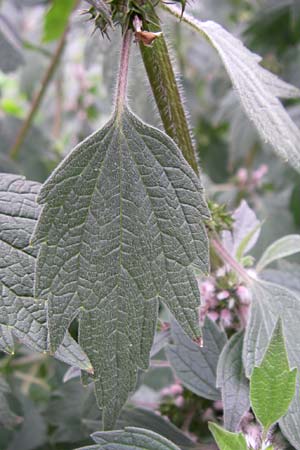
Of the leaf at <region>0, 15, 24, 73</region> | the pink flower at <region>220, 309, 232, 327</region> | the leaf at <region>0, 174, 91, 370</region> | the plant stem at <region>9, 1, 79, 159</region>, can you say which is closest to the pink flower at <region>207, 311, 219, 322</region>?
the pink flower at <region>220, 309, 232, 327</region>

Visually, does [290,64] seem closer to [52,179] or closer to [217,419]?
[217,419]

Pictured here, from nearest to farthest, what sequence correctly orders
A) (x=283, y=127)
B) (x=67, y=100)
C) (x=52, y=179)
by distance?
(x=52, y=179)
(x=283, y=127)
(x=67, y=100)

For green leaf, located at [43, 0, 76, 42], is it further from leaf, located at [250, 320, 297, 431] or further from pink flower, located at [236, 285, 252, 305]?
leaf, located at [250, 320, 297, 431]

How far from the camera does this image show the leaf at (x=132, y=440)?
69 cm

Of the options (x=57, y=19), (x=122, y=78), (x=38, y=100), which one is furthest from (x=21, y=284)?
(x=57, y=19)

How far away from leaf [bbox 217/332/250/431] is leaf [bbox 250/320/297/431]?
10 centimetres

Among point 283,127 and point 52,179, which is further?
point 283,127

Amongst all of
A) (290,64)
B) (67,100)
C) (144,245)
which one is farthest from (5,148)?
(144,245)

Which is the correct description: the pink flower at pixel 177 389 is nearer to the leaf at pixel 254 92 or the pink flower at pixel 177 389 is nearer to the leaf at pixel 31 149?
the leaf at pixel 254 92

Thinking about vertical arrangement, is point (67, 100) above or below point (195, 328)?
above

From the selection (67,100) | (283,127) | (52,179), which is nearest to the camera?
(52,179)

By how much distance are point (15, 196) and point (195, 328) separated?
0.80ft

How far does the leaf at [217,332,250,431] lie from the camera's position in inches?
29.8

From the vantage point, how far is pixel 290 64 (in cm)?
196
